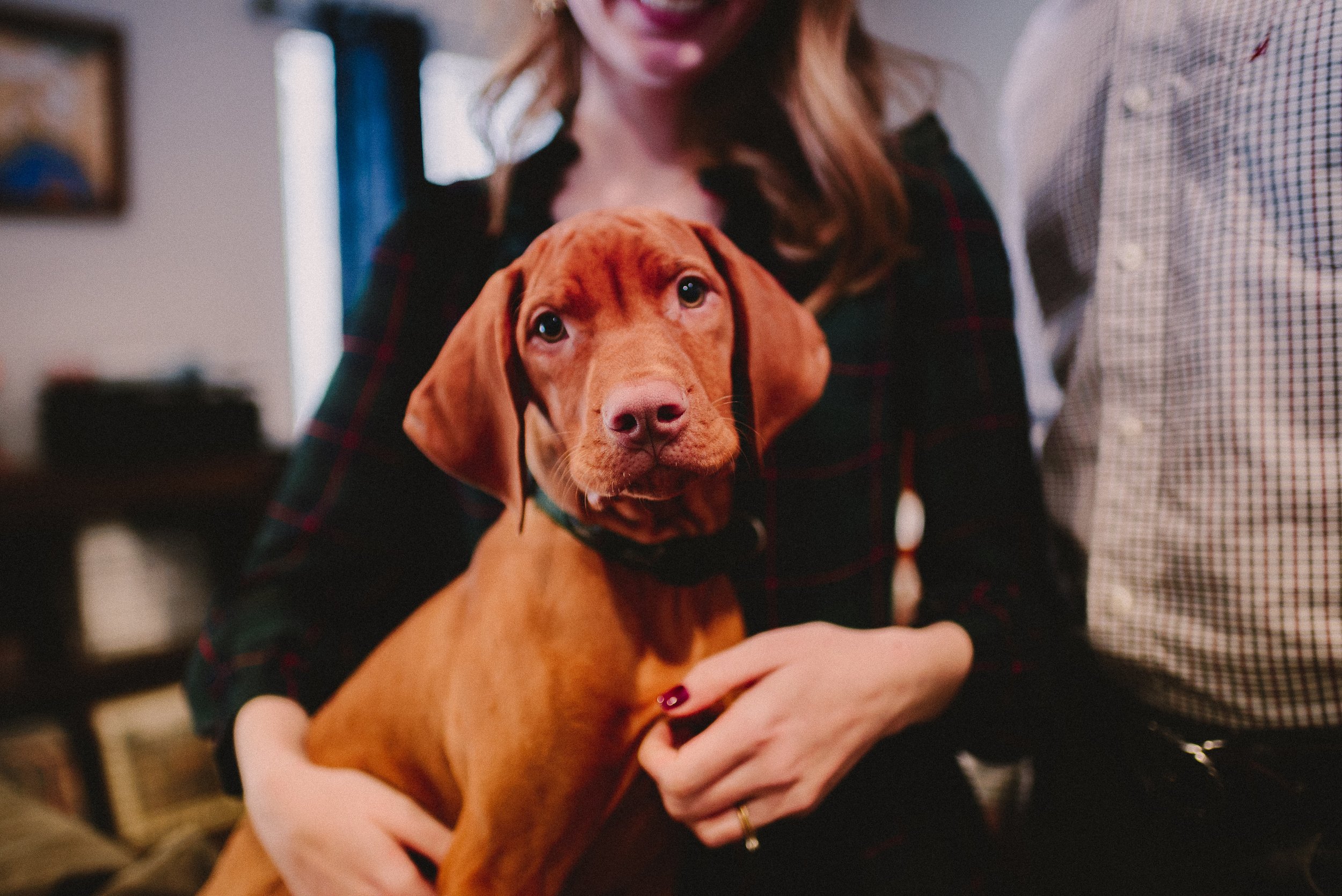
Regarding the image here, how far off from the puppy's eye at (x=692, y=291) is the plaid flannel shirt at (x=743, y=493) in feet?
0.30

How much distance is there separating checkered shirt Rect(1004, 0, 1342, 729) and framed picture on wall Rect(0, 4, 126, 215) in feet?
2.36

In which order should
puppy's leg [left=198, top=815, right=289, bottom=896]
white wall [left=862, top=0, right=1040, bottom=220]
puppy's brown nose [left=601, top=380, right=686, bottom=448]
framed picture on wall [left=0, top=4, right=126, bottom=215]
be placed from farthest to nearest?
1. white wall [left=862, top=0, right=1040, bottom=220]
2. framed picture on wall [left=0, top=4, right=126, bottom=215]
3. puppy's leg [left=198, top=815, right=289, bottom=896]
4. puppy's brown nose [left=601, top=380, right=686, bottom=448]

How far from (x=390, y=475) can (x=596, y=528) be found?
5.3 inches

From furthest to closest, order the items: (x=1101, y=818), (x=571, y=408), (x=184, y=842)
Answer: (x=1101, y=818) < (x=184, y=842) < (x=571, y=408)

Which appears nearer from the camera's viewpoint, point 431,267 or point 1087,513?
point 431,267

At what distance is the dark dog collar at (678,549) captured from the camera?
38 cm

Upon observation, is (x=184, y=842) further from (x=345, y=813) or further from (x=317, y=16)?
(x=317, y=16)

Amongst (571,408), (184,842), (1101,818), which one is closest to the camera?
(571,408)

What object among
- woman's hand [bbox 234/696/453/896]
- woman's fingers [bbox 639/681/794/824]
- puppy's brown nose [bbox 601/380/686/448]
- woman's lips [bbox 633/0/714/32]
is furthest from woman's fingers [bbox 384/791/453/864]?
woman's lips [bbox 633/0/714/32]

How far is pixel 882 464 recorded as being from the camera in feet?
1.77

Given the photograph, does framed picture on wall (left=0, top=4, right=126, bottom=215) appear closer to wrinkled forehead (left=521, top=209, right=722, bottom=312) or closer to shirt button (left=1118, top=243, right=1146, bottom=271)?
wrinkled forehead (left=521, top=209, right=722, bottom=312)

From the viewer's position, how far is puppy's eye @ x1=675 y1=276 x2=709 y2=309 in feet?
1.20

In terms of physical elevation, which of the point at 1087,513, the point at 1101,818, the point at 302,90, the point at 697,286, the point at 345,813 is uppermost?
the point at 302,90

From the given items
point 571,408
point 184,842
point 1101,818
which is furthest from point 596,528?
point 1101,818
